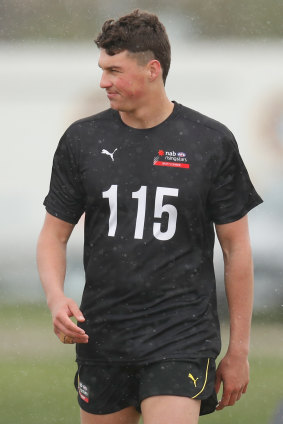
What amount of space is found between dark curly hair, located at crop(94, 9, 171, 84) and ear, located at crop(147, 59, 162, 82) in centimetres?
3

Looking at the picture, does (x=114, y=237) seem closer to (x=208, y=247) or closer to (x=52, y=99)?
(x=208, y=247)

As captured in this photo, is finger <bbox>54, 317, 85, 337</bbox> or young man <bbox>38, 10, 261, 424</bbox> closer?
finger <bbox>54, 317, 85, 337</bbox>

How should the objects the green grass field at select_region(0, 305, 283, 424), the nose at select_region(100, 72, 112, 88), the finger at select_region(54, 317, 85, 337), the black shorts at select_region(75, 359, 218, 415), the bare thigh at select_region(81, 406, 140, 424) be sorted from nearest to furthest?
the finger at select_region(54, 317, 85, 337), the black shorts at select_region(75, 359, 218, 415), the nose at select_region(100, 72, 112, 88), the bare thigh at select_region(81, 406, 140, 424), the green grass field at select_region(0, 305, 283, 424)

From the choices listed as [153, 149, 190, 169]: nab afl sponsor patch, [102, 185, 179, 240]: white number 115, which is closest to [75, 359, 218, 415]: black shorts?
[102, 185, 179, 240]: white number 115

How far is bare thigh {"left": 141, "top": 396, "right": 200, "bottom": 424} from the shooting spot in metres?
3.96

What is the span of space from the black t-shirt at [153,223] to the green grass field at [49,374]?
320cm

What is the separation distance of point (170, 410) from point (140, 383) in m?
0.19

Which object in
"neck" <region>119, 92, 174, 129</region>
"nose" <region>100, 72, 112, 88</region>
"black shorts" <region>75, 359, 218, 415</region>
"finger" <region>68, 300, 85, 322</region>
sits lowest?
"black shorts" <region>75, 359, 218, 415</region>

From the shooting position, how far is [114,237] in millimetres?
4180

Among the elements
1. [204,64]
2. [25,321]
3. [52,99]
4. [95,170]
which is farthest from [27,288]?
[95,170]

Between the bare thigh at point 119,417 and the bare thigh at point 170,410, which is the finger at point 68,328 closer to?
the bare thigh at point 170,410

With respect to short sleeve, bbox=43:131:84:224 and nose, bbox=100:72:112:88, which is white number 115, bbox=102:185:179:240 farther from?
nose, bbox=100:72:112:88

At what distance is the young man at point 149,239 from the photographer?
4.14m

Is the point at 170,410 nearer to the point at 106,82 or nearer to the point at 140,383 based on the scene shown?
the point at 140,383
